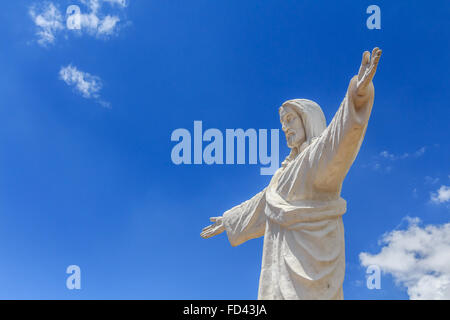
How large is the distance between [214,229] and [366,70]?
403 cm

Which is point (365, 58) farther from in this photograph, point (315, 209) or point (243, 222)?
point (243, 222)

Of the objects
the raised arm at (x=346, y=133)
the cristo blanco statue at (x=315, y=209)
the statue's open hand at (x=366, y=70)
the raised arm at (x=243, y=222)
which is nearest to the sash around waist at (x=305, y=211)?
the cristo blanco statue at (x=315, y=209)

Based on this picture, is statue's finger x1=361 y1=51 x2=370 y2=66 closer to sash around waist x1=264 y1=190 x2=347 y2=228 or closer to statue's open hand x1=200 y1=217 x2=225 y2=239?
sash around waist x1=264 y1=190 x2=347 y2=228

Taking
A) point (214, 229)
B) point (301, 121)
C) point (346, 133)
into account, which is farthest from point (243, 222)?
point (346, 133)

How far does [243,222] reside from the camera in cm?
811

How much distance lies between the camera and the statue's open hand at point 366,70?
589 centimetres

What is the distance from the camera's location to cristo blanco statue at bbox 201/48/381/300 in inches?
247

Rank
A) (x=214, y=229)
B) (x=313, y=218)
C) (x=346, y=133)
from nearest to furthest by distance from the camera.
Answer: (x=346, y=133) < (x=313, y=218) < (x=214, y=229)

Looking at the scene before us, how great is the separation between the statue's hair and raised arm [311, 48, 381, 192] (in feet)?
2.42

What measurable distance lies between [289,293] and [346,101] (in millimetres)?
2651

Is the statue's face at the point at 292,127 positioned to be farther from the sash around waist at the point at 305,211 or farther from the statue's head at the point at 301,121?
the sash around waist at the point at 305,211

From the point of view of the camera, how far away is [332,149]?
6.57 meters

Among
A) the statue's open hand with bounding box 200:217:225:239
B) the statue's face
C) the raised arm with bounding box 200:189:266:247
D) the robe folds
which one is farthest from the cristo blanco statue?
the statue's open hand with bounding box 200:217:225:239
